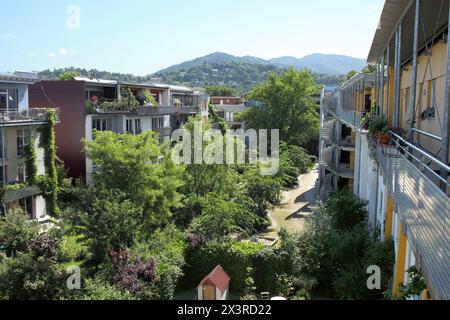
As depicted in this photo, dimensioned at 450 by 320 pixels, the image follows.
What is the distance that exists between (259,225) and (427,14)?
16782 mm

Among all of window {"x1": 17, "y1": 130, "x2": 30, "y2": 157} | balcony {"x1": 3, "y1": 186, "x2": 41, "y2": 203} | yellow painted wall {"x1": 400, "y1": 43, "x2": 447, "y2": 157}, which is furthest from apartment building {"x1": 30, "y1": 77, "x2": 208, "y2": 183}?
yellow painted wall {"x1": 400, "y1": 43, "x2": 447, "y2": 157}

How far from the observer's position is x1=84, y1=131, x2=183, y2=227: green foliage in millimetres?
21031

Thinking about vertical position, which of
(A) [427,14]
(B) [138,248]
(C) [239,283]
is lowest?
(C) [239,283]

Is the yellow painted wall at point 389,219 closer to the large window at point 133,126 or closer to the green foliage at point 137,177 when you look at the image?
the green foliage at point 137,177

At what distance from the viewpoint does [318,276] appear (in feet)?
55.2

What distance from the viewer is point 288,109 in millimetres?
52281

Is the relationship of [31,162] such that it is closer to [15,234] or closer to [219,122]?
[15,234]

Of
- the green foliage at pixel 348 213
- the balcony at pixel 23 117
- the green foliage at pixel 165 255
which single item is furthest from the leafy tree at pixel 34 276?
the green foliage at pixel 348 213

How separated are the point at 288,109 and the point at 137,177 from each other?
33340 millimetres

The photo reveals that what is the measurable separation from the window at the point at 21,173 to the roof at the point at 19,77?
4.45 m

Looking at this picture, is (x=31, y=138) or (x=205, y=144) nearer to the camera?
(x=31, y=138)

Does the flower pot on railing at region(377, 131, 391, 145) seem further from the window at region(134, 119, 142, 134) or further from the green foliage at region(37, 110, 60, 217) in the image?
the window at region(134, 119, 142, 134)

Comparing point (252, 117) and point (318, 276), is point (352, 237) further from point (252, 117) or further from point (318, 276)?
point (252, 117)
